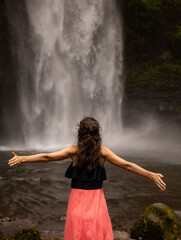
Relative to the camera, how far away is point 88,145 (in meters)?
2.42

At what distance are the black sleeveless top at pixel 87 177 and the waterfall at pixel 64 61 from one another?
15.4 metres

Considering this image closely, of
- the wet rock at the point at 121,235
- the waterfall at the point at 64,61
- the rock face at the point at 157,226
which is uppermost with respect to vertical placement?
the waterfall at the point at 64,61

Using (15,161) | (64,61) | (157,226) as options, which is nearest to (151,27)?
(64,61)

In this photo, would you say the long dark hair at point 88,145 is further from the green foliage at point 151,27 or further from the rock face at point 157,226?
the green foliage at point 151,27

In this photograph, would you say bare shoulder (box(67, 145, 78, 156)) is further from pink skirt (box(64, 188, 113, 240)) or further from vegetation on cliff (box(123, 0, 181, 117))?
vegetation on cliff (box(123, 0, 181, 117))

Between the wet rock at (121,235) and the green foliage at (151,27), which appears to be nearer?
the wet rock at (121,235)

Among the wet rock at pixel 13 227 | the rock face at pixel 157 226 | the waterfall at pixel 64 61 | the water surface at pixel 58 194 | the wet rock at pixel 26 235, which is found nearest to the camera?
the wet rock at pixel 26 235

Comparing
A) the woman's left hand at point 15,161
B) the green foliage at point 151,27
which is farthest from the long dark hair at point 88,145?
the green foliage at point 151,27

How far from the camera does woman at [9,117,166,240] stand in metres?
2.32

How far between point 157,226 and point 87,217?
86.6 inches

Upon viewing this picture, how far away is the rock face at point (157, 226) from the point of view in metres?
4.07

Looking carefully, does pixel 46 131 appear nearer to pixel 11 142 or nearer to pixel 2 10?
pixel 11 142

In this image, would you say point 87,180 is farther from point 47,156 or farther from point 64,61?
point 64,61

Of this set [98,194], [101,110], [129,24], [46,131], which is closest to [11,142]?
[46,131]
